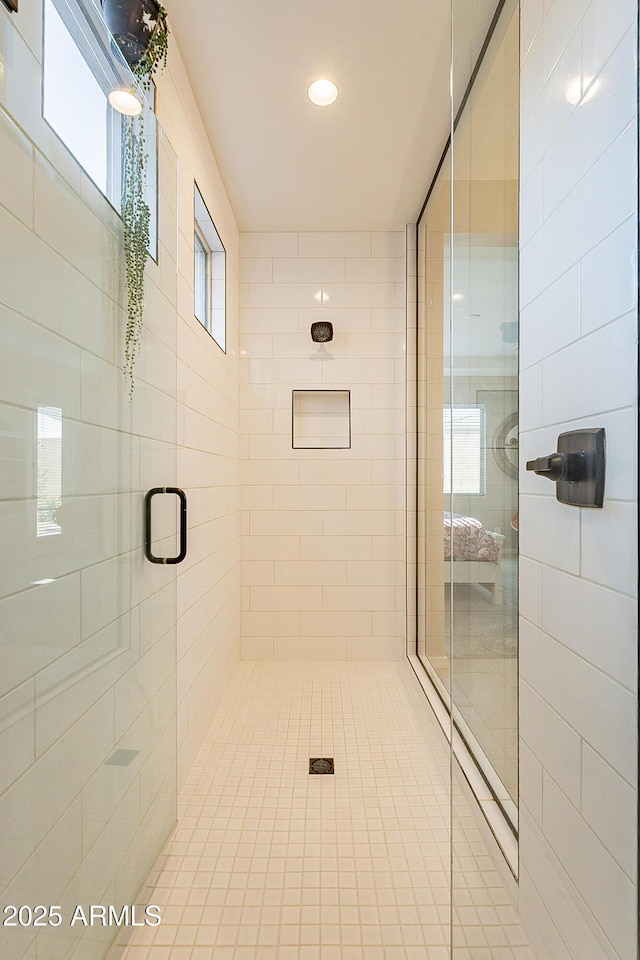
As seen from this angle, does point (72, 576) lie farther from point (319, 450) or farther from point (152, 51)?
point (319, 450)

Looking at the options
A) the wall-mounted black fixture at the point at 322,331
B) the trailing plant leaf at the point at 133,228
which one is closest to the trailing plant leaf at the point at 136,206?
the trailing plant leaf at the point at 133,228

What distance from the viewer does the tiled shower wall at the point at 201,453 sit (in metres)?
2.04

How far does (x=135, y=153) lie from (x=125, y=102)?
0.11m

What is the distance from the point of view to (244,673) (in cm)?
321

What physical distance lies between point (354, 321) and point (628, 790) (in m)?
3.15

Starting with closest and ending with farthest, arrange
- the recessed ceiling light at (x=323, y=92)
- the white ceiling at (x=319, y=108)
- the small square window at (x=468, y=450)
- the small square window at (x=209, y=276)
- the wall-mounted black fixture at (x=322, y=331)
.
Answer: the small square window at (x=468, y=450) < the white ceiling at (x=319, y=108) < the recessed ceiling light at (x=323, y=92) < the small square window at (x=209, y=276) < the wall-mounted black fixture at (x=322, y=331)

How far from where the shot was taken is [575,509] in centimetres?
92

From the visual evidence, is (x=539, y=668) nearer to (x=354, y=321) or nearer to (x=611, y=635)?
(x=611, y=635)

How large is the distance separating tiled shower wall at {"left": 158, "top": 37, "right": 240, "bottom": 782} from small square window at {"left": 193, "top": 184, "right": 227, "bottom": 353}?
0.22 ft

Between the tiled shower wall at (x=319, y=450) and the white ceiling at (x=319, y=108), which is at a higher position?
the white ceiling at (x=319, y=108)

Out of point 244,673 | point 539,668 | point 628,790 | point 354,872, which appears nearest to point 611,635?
point 628,790

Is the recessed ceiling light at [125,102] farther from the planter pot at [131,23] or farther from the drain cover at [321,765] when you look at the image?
the drain cover at [321,765]

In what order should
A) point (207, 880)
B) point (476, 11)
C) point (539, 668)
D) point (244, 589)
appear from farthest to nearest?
point (244, 589) → point (207, 880) → point (476, 11) → point (539, 668)

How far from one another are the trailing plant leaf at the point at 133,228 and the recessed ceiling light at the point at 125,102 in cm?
2
